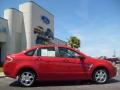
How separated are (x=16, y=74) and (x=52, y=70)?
135cm

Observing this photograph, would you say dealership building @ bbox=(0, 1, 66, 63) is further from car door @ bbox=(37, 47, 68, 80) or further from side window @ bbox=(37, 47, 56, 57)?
car door @ bbox=(37, 47, 68, 80)

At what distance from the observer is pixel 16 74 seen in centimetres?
1158

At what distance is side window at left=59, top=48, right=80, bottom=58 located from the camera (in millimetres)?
11969

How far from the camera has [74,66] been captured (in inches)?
465

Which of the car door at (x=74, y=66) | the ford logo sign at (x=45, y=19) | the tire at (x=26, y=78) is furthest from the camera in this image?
the ford logo sign at (x=45, y=19)

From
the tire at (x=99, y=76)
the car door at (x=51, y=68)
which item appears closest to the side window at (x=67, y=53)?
the car door at (x=51, y=68)

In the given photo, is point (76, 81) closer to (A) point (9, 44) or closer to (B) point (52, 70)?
(B) point (52, 70)

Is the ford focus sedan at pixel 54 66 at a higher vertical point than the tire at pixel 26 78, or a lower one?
higher

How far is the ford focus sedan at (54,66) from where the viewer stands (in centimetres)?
1159

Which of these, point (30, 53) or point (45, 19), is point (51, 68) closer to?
point (30, 53)

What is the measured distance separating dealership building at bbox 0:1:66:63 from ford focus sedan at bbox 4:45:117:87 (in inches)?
1360

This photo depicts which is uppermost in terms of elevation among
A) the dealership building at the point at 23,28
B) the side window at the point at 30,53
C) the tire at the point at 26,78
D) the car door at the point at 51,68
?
the dealership building at the point at 23,28

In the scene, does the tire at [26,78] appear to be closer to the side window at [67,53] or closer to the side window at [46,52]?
the side window at [46,52]

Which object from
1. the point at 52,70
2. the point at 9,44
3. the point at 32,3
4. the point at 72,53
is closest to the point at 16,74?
the point at 52,70
